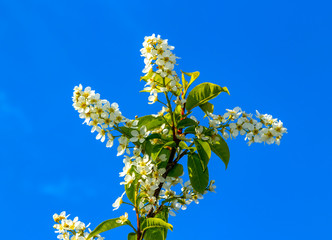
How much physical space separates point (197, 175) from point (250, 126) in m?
0.50

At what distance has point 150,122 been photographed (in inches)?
103

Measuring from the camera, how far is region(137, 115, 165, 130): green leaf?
2615 mm

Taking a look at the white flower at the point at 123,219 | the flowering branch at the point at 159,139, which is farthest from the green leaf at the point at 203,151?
the white flower at the point at 123,219

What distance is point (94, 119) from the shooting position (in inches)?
92.4

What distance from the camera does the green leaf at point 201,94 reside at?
2615 millimetres

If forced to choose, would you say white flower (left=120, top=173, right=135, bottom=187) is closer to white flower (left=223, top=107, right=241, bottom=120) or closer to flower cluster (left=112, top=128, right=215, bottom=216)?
flower cluster (left=112, top=128, right=215, bottom=216)

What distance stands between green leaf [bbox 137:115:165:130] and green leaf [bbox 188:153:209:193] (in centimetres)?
33

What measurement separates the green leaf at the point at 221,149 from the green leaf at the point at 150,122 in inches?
16.1

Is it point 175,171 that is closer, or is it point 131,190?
point 131,190

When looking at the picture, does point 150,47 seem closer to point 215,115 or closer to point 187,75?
point 187,75

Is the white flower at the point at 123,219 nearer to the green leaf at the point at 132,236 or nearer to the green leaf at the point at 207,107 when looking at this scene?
the green leaf at the point at 132,236

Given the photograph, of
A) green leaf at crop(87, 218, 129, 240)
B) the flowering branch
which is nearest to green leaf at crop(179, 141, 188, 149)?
the flowering branch

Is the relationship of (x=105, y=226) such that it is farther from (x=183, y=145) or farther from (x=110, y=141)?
(x=183, y=145)

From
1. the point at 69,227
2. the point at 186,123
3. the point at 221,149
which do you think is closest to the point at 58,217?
the point at 69,227
